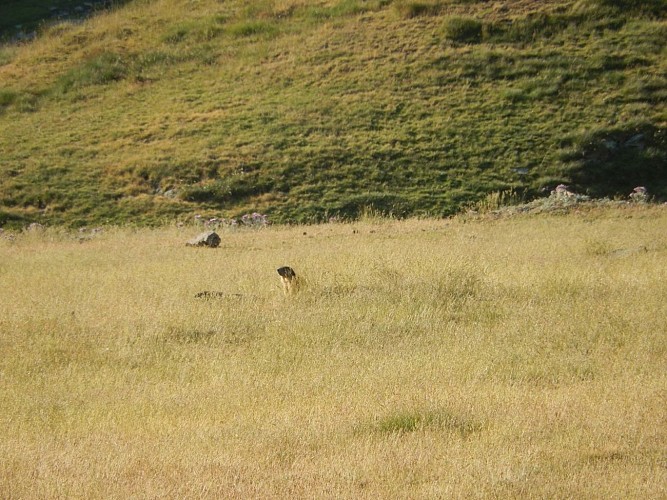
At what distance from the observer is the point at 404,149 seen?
2425 cm

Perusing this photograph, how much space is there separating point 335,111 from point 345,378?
807 inches

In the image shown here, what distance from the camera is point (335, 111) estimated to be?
26750 mm

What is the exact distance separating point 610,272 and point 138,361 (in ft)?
22.3

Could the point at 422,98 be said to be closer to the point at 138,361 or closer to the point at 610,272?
the point at 610,272

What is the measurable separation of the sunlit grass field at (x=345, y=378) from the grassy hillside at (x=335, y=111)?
8.88 metres

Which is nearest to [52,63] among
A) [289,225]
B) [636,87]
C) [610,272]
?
[289,225]

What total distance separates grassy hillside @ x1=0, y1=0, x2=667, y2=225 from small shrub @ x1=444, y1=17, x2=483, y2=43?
74 millimetres

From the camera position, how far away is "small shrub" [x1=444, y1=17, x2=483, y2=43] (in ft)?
99.4

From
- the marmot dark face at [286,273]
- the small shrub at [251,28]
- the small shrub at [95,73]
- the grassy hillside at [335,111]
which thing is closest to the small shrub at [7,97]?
the grassy hillside at [335,111]

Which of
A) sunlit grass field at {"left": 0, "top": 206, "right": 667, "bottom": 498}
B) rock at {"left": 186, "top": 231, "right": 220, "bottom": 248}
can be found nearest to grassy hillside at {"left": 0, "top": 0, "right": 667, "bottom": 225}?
rock at {"left": 186, "top": 231, "right": 220, "bottom": 248}

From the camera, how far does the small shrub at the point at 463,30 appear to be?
30.3 m

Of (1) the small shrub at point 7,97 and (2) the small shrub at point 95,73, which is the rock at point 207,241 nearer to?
(2) the small shrub at point 95,73

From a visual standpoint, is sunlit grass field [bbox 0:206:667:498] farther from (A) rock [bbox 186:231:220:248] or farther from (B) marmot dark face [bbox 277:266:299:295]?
(A) rock [bbox 186:231:220:248]

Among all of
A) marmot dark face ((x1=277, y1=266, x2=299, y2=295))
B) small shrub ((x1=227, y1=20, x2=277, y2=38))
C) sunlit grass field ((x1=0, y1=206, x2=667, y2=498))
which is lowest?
small shrub ((x1=227, y1=20, x2=277, y2=38))
